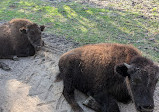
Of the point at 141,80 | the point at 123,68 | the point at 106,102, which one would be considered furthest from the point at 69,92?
the point at 141,80

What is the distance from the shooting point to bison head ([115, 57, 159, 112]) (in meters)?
3.75

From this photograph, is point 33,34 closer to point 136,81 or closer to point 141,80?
point 136,81

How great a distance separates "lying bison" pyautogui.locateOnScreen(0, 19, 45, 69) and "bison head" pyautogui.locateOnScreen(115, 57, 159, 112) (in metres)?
4.45

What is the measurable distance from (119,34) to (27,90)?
16.4 ft

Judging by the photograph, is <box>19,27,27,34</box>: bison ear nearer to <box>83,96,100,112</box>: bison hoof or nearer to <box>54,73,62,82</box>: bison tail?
<box>54,73,62,82</box>: bison tail

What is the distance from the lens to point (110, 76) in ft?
Answer: 15.8

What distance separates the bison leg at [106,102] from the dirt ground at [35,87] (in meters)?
0.36

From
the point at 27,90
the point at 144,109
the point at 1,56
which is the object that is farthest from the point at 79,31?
the point at 144,109

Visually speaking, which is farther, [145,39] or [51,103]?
[145,39]

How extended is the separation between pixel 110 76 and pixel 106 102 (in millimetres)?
683

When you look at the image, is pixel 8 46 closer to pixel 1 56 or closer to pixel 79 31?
pixel 1 56

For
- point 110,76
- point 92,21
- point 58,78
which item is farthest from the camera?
point 92,21

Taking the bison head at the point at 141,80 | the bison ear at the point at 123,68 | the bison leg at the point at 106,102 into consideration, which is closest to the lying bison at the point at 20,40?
the bison leg at the point at 106,102

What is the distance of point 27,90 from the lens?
5.81 metres
